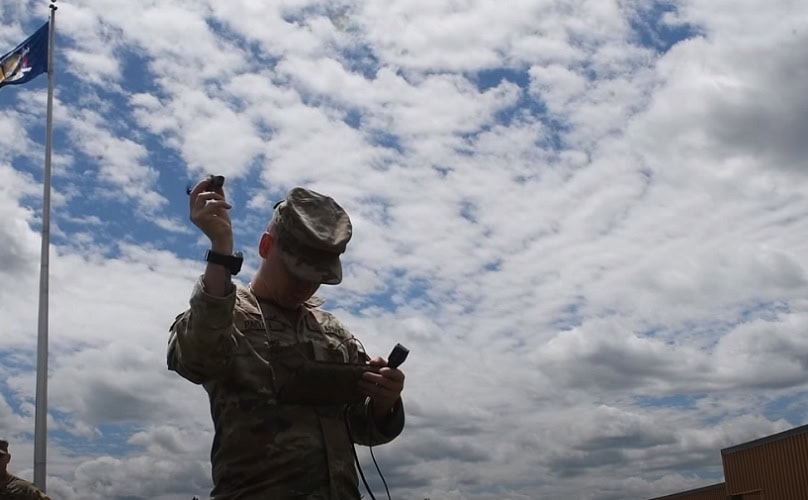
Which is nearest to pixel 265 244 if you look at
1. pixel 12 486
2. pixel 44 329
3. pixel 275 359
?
pixel 275 359

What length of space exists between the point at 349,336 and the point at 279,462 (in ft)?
2.51

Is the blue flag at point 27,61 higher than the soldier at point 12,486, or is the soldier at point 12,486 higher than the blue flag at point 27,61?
the blue flag at point 27,61

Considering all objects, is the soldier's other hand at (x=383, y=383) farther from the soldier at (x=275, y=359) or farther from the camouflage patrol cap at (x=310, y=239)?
the camouflage patrol cap at (x=310, y=239)

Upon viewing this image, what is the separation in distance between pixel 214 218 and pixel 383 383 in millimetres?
873

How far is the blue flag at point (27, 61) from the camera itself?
2012 cm

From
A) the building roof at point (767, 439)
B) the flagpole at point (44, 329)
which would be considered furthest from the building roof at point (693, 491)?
the flagpole at point (44, 329)

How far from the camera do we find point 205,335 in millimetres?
2818

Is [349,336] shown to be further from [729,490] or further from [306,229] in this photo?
[729,490]

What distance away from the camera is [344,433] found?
3.26 m

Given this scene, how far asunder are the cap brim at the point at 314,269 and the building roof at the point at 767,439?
106 ft

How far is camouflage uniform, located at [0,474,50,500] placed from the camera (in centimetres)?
652

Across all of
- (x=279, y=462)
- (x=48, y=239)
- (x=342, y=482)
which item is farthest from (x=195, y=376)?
(x=48, y=239)

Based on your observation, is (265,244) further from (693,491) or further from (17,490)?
(693,491)

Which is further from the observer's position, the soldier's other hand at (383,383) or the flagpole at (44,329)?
the flagpole at (44,329)
